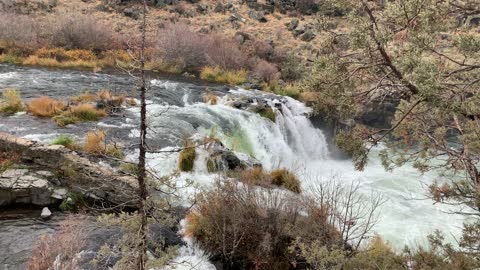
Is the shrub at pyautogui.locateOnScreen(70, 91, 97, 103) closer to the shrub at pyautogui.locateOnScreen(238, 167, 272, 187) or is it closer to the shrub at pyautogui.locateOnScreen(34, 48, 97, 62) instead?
the shrub at pyautogui.locateOnScreen(238, 167, 272, 187)

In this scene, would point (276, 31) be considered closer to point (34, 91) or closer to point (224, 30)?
point (224, 30)

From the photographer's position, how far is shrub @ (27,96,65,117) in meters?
12.0

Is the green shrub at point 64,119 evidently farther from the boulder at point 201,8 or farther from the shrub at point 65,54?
the boulder at point 201,8

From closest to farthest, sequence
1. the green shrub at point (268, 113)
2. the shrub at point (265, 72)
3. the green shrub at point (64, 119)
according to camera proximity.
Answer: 1. the green shrub at point (64, 119)
2. the green shrub at point (268, 113)
3. the shrub at point (265, 72)

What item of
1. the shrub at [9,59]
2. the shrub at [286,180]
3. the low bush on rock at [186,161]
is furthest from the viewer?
the shrub at [9,59]

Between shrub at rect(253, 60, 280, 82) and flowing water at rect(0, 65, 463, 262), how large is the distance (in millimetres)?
4218

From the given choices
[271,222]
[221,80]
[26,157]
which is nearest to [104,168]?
[26,157]

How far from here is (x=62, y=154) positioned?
886 centimetres

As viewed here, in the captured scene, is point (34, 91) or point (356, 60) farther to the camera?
point (34, 91)

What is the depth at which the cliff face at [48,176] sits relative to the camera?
7.94 metres

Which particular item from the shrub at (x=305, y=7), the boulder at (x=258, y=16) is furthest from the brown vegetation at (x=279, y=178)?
the shrub at (x=305, y=7)

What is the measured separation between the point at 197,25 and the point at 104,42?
10397mm

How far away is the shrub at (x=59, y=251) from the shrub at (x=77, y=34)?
20893 millimetres

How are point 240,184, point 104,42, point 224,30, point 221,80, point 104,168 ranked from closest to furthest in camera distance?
1. point 240,184
2. point 104,168
3. point 221,80
4. point 104,42
5. point 224,30
